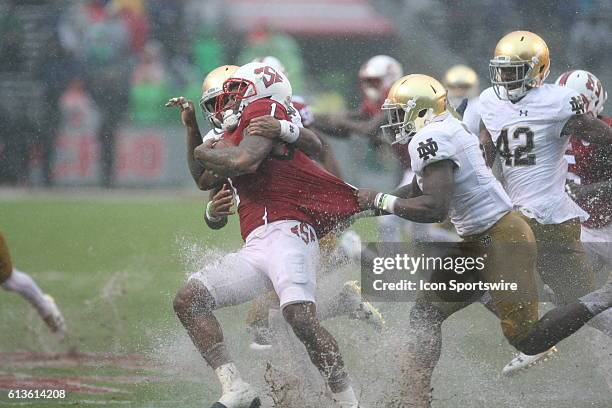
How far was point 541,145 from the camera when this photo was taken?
6062 mm

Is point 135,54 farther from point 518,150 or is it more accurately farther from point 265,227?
point 265,227

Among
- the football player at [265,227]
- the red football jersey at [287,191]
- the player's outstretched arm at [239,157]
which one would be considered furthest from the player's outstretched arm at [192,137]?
the player's outstretched arm at [239,157]

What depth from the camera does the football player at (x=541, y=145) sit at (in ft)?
19.4

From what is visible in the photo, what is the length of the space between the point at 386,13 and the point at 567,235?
416 inches

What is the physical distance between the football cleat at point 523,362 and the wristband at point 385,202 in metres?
1.42

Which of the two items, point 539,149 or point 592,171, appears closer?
point 539,149

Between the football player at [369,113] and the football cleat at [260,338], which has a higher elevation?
the football player at [369,113]

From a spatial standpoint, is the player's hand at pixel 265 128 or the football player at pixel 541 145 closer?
the player's hand at pixel 265 128

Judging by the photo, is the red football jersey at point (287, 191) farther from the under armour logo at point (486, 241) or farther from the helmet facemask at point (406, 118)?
the under armour logo at point (486, 241)

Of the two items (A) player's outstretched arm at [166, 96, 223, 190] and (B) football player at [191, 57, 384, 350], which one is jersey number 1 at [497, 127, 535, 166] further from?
(A) player's outstretched arm at [166, 96, 223, 190]

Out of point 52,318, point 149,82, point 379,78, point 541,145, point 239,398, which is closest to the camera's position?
point 239,398

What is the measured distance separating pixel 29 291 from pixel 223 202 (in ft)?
6.49

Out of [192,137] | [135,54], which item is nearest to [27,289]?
[192,137]

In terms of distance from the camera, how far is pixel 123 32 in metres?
15.7
